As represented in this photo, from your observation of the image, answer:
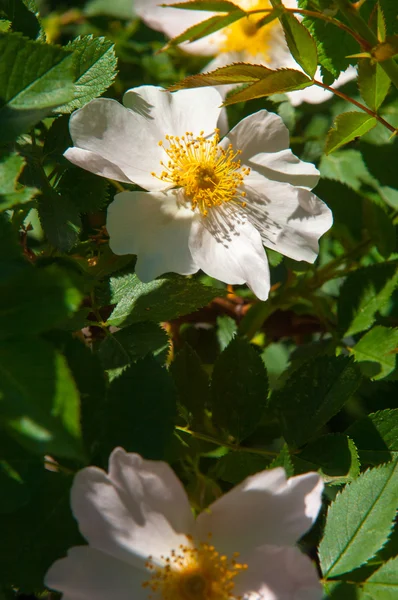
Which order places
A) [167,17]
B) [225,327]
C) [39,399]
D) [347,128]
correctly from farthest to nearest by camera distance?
[167,17] < [225,327] < [347,128] < [39,399]

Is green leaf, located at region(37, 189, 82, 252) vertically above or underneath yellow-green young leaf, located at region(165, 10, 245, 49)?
underneath

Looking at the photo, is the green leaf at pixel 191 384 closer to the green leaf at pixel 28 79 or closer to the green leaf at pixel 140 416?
the green leaf at pixel 140 416

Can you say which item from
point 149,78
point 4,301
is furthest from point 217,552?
point 149,78

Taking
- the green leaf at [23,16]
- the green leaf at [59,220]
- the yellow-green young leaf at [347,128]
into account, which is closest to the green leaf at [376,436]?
the yellow-green young leaf at [347,128]

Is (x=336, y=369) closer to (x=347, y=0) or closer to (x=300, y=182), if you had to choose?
(x=300, y=182)

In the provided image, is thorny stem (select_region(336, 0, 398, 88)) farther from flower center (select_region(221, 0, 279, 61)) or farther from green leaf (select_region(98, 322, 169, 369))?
flower center (select_region(221, 0, 279, 61))

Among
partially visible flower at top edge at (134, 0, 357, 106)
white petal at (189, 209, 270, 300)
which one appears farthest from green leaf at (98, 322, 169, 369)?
partially visible flower at top edge at (134, 0, 357, 106)

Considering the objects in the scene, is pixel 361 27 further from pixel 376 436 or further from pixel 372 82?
pixel 376 436

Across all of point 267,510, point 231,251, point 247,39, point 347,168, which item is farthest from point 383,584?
point 247,39
